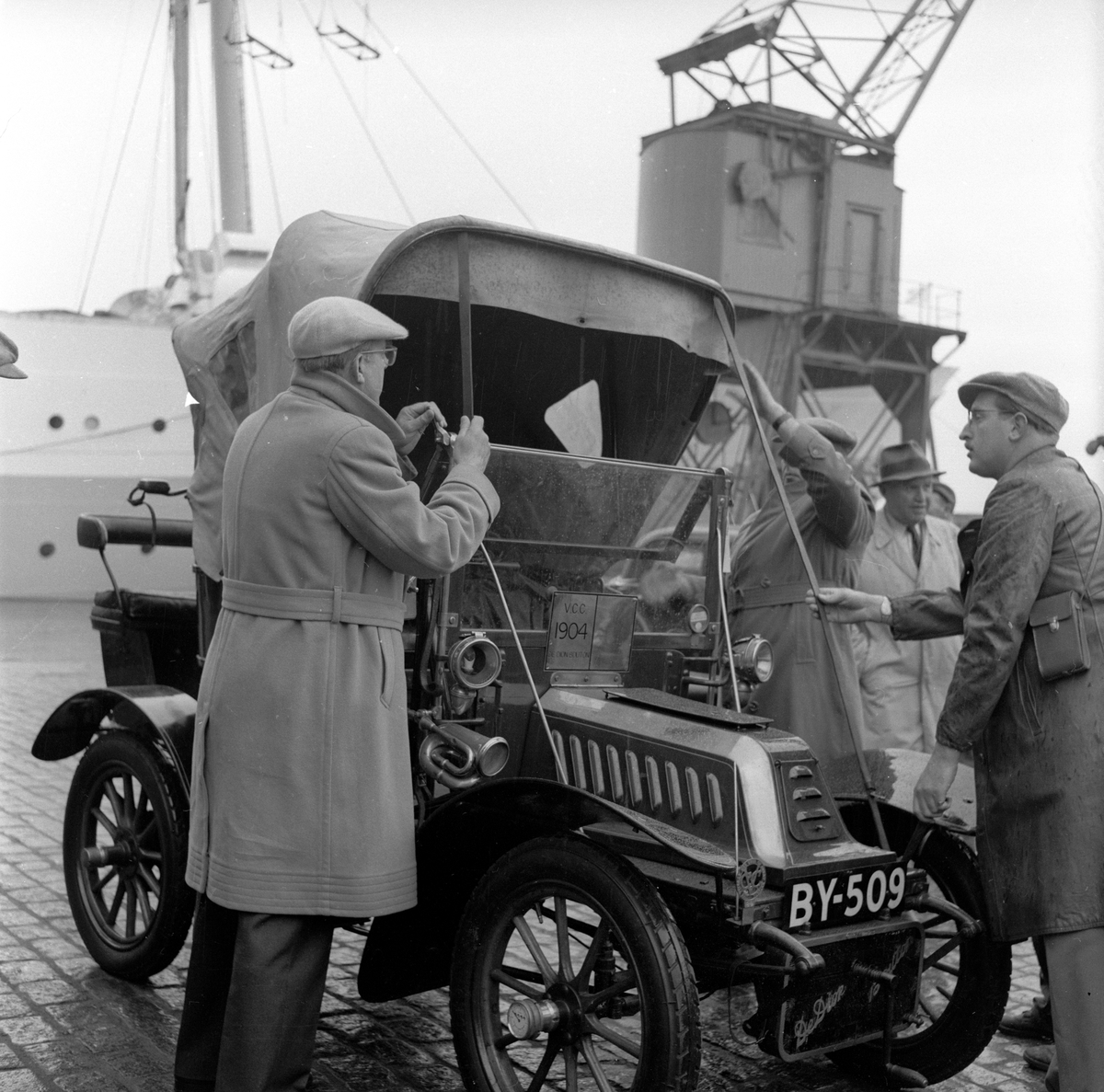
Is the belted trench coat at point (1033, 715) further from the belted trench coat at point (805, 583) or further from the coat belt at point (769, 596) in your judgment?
the coat belt at point (769, 596)

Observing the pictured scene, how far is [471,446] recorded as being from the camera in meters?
3.40

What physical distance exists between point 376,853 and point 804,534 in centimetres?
263

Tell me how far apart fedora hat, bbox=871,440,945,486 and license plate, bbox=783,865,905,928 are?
3118 mm

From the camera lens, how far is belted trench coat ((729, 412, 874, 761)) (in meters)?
4.77

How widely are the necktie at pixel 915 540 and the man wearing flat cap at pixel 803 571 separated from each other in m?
1.20

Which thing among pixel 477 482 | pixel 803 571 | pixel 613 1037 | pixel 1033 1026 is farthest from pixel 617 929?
pixel 803 571

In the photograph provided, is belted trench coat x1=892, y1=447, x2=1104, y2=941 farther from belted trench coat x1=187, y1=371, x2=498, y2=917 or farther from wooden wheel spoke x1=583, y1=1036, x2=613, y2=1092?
belted trench coat x1=187, y1=371, x2=498, y2=917

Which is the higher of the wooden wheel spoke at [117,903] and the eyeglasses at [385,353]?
the eyeglasses at [385,353]

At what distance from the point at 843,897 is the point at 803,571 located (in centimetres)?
191

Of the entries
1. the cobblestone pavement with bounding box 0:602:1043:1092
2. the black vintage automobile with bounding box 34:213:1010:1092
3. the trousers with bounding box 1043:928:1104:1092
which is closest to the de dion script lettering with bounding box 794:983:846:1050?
the black vintage automobile with bounding box 34:213:1010:1092

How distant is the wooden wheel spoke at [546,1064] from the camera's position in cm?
311

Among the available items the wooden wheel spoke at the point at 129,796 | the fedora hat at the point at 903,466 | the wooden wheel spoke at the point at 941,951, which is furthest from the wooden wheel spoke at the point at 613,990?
the fedora hat at the point at 903,466

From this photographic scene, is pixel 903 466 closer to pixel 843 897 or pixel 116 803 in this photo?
pixel 843 897

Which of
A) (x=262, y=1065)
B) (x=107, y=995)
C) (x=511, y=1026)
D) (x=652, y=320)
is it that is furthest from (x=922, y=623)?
(x=107, y=995)
